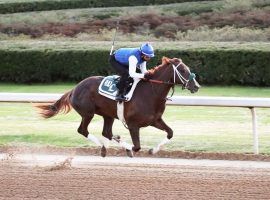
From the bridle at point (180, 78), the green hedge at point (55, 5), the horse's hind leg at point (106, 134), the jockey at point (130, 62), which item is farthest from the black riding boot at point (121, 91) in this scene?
the green hedge at point (55, 5)

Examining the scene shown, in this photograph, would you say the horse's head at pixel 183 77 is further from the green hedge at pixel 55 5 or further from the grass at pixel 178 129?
the green hedge at pixel 55 5

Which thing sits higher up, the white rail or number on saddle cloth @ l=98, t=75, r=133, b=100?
number on saddle cloth @ l=98, t=75, r=133, b=100

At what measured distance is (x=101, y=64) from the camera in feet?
54.2

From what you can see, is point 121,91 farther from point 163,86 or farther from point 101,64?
point 101,64

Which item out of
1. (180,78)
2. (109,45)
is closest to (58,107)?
(180,78)

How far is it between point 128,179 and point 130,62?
156 centimetres

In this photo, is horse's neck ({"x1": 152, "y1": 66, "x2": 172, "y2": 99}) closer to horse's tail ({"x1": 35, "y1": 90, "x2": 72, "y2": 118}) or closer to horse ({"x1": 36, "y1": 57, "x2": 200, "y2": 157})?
horse ({"x1": 36, "y1": 57, "x2": 200, "y2": 157})

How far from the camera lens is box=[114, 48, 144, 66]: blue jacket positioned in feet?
31.1

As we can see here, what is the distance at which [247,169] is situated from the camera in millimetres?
9469

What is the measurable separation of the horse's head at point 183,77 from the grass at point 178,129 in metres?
1.84

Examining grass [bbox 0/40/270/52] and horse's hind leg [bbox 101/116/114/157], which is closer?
horse's hind leg [bbox 101/116/114/157]

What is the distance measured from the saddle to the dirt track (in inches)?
38.1

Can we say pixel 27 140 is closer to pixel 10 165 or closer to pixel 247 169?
pixel 10 165

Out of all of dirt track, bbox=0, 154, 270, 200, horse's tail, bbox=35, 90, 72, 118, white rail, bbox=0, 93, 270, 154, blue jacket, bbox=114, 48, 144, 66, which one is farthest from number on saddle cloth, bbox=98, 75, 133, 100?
white rail, bbox=0, 93, 270, 154
